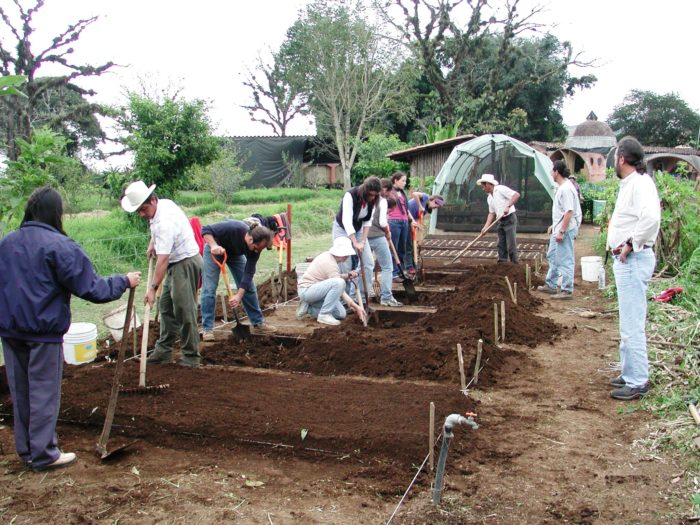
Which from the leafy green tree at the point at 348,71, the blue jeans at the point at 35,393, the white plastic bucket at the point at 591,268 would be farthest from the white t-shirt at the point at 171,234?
the leafy green tree at the point at 348,71

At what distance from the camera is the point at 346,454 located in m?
3.75

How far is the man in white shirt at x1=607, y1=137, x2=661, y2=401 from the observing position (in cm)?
457

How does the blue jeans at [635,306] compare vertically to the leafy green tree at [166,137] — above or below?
below

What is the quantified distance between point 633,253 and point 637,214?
0.29 meters

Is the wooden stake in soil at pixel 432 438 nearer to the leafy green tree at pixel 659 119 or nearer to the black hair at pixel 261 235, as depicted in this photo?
the black hair at pixel 261 235

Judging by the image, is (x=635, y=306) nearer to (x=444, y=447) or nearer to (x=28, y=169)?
(x=444, y=447)

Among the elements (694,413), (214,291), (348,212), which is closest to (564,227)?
(348,212)

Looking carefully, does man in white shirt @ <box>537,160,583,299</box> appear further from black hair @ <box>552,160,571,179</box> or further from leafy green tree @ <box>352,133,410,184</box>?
leafy green tree @ <box>352,133,410,184</box>

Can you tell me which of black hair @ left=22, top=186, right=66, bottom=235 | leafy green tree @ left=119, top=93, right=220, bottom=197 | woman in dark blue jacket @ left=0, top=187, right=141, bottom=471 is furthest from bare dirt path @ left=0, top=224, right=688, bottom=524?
leafy green tree @ left=119, top=93, right=220, bottom=197

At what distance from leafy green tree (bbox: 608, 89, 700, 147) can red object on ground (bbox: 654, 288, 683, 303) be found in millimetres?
35764

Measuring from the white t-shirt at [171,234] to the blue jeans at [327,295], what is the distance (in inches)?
77.5

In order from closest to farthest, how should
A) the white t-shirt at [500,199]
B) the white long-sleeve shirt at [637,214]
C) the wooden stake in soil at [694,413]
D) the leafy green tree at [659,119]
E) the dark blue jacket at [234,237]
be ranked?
the wooden stake in soil at [694,413] < the white long-sleeve shirt at [637,214] < the dark blue jacket at [234,237] < the white t-shirt at [500,199] < the leafy green tree at [659,119]

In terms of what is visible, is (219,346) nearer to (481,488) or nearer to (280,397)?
(280,397)

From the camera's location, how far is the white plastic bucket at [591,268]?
9.60m
